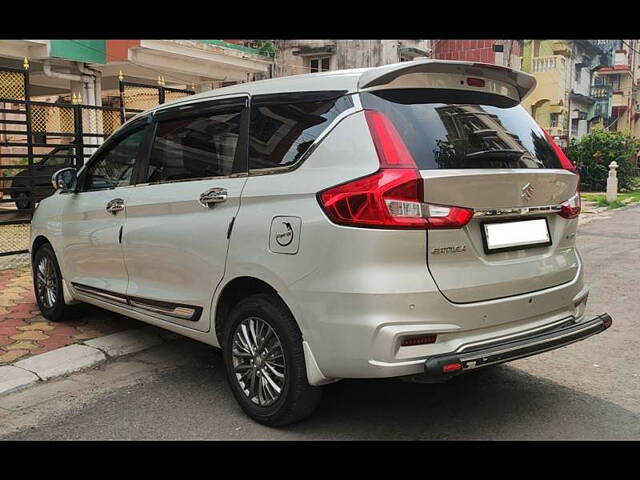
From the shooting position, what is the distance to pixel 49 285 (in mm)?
5582

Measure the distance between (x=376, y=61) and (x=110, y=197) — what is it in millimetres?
23814

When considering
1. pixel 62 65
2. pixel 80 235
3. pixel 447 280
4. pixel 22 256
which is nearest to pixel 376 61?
pixel 62 65

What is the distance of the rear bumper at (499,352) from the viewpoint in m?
2.82

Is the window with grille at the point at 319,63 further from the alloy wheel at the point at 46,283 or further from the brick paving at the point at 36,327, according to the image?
the alloy wheel at the point at 46,283

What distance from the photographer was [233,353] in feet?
11.8

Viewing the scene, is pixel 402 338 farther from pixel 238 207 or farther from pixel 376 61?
pixel 376 61

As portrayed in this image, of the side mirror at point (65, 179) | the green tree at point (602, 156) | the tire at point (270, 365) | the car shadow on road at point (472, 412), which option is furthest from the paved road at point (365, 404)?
the green tree at point (602, 156)

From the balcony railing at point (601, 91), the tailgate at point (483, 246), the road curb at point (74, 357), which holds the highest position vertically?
the balcony railing at point (601, 91)

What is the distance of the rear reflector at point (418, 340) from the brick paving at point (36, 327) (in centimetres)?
306

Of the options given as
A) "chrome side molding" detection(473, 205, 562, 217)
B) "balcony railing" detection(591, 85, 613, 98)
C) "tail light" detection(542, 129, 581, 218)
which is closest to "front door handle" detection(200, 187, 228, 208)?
"chrome side molding" detection(473, 205, 562, 217)

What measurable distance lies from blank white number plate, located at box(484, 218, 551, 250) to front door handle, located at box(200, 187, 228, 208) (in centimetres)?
147

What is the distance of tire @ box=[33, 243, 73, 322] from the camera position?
5.42 m

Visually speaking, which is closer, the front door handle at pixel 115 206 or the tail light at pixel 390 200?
the tail light at pixel 390 200

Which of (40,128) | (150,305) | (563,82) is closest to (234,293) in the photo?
(150,305)
